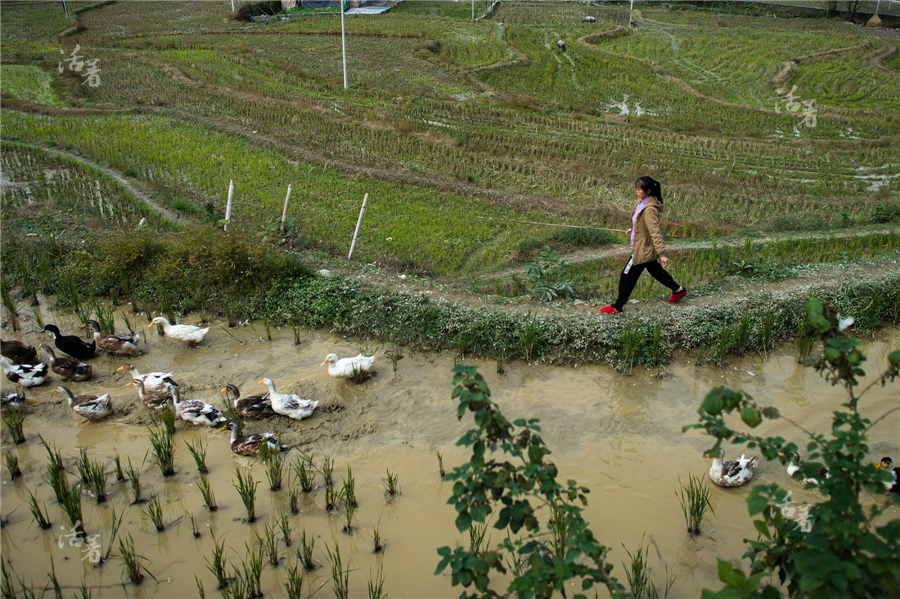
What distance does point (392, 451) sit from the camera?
16.9ft

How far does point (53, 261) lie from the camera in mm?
8531

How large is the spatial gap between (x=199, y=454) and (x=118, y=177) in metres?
8.79

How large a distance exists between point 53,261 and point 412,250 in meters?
5.03

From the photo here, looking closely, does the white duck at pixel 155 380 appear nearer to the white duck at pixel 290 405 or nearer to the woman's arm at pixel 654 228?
the white duck at pixel 290 405

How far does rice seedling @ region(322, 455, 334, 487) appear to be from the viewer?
4.70 metres

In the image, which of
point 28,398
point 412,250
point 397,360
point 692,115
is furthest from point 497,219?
point 692,115

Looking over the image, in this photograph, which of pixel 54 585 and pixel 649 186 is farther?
pixel 649 186

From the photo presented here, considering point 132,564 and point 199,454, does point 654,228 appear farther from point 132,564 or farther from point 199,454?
point 132,564

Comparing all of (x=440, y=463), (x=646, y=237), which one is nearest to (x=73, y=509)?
(x=440, y=463)

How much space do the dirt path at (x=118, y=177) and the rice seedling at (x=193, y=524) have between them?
6580 millimetres

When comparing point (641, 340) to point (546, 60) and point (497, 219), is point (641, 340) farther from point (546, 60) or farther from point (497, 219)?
point (546, 60)
